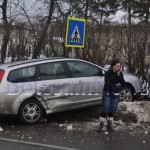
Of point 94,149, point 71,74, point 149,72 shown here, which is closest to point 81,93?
point 71,74

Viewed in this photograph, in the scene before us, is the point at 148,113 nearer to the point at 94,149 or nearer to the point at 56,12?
the point at 94,149

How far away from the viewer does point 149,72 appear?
47.5 ft

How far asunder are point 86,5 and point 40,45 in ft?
63.5

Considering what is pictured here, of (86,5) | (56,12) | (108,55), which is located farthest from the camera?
(86,5)

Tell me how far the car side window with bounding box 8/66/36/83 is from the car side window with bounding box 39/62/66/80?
0.23m

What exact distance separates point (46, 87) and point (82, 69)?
1.32m

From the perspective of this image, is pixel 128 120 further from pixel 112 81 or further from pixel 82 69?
pixel 82 69

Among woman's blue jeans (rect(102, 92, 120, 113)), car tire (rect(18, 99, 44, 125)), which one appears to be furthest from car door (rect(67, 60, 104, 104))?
woman's blue jeans (rect(102, 92, 120, 113))

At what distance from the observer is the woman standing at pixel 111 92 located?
891cm

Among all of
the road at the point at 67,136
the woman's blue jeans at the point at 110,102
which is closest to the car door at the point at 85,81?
the road at the point at 67,136

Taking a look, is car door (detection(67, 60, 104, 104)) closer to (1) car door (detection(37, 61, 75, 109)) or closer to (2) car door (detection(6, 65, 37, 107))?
(1) car door (detection(37, 61, 75, 109))

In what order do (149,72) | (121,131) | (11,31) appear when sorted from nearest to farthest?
(121,131), (149,72), (11,31)

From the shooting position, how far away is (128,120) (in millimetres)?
9930

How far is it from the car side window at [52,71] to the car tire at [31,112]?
686 millimetres
